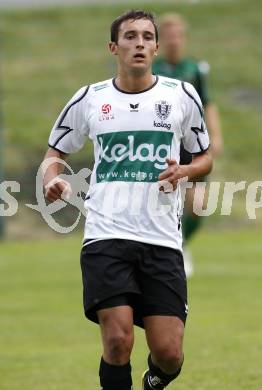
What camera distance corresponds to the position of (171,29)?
11.7 metres

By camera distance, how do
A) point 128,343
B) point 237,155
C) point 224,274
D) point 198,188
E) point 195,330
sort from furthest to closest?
point 237,155, point 224,274, point 198,188, point 195,330, point 128,343

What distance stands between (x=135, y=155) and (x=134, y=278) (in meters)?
0.65

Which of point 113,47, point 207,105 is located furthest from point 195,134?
point 207,105

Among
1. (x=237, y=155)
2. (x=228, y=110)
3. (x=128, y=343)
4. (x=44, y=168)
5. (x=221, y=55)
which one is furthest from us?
(x=221, y=55)

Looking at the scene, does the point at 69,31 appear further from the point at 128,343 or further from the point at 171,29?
the point at 128,343

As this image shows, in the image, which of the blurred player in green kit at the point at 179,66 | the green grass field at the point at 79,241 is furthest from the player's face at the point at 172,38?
Result: the green grass field at the point at 79,241

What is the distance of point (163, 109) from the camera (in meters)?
6.37

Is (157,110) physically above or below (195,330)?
above

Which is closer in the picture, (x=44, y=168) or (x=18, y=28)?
(x=44, y=168)

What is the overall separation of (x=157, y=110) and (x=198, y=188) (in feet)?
17.2

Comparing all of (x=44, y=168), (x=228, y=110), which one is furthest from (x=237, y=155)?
(x=44, y=168)

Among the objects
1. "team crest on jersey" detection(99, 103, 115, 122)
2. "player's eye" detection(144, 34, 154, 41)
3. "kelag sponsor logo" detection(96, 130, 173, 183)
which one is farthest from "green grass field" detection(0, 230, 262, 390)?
"player's eye" detection(144, 34, 154, 41)

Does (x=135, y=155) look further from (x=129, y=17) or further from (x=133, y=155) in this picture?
(x=129, y=17)

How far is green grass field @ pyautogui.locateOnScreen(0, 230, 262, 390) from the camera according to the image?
7945 mm
